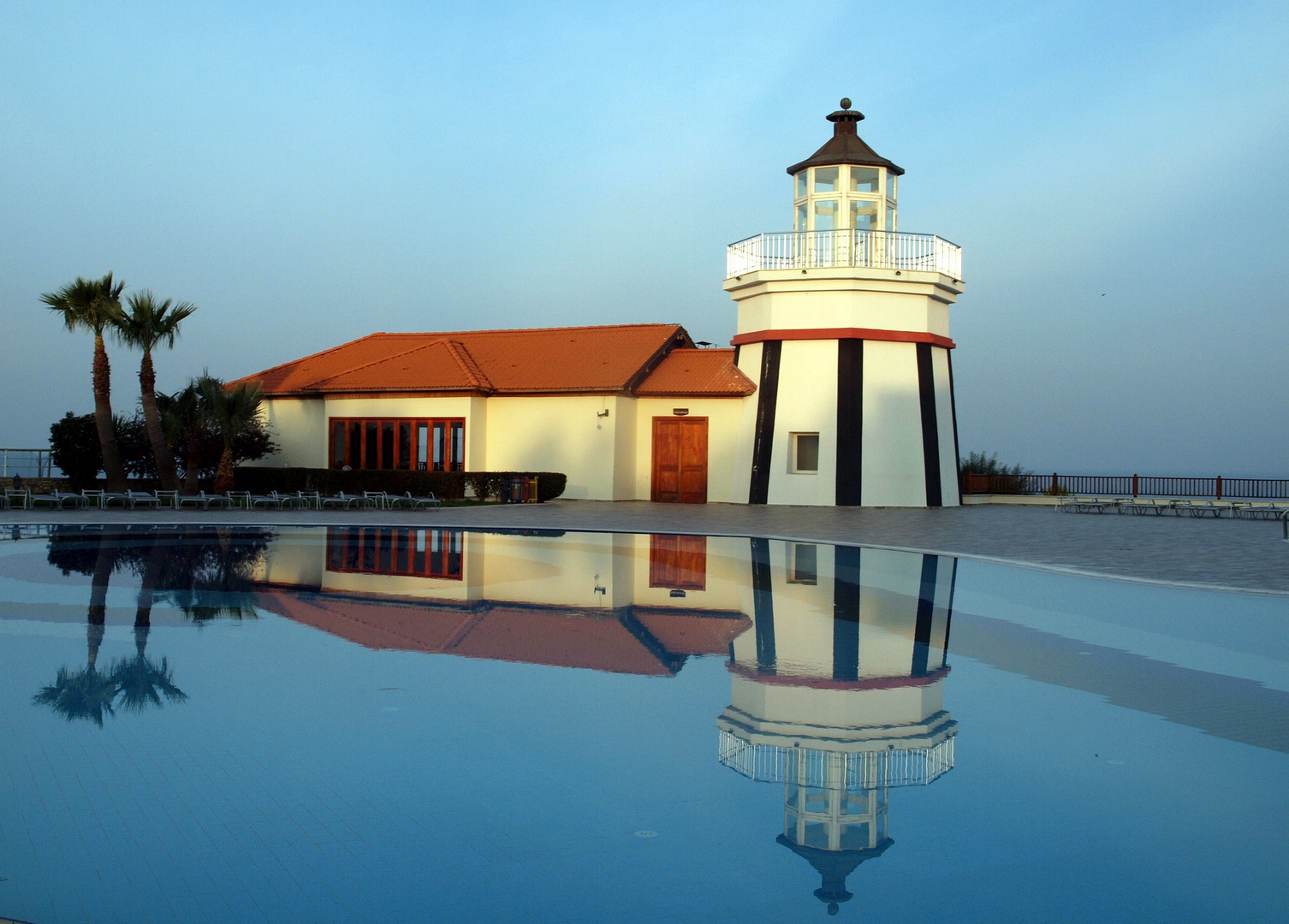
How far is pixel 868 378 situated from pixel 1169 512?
7839 mm

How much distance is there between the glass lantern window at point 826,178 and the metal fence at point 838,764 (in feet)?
75.9

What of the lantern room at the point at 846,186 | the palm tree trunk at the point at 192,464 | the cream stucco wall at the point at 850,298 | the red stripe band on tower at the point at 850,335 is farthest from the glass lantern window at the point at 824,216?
the palm tree trunk at the point at 192,464

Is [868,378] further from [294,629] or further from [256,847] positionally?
[256,847]

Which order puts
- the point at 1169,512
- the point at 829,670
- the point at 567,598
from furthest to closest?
1. the point at 1169,512
2. the point at 567,598
3. the point at 829,670

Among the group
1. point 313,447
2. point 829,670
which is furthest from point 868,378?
point 829,670

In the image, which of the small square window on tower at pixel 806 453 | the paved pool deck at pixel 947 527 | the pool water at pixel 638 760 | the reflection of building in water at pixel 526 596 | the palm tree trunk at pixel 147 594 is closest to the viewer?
the pool water at pixel 638 760

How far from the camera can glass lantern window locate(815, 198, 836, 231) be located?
27.1 m

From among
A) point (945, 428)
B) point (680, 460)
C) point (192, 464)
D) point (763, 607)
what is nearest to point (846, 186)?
point (945, 428)

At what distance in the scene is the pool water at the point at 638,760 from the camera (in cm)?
368

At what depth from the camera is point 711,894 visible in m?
3.65

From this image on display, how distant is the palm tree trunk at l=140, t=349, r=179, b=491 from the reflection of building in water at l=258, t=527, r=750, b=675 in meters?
9.97

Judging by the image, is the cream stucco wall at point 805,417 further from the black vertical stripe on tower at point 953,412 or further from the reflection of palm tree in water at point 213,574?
the reflection of palm tree in water at point 213,574

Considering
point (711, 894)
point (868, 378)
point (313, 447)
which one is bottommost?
point (711, 894)

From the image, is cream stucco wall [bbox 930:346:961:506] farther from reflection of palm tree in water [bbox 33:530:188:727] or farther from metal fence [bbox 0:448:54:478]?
metal fence [bbox 0:448:54:478]
